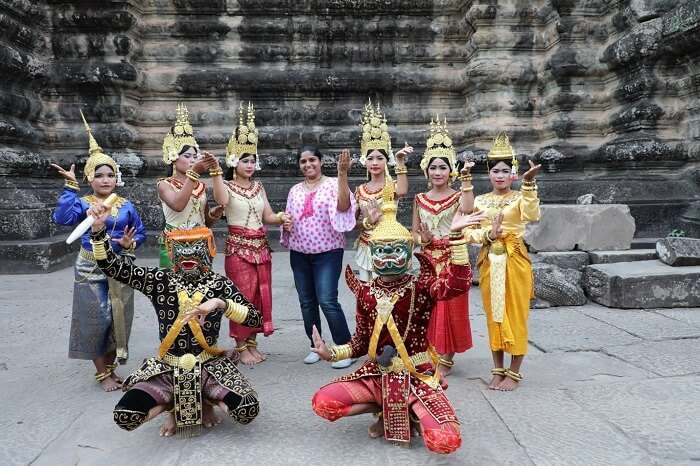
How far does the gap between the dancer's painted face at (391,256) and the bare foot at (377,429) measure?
0.84 m

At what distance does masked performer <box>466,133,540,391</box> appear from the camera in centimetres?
359

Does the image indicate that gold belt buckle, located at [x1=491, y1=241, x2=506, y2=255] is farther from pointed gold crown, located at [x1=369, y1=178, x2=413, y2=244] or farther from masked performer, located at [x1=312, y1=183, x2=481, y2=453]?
pointed gold crown, located at [x1=369, y1=178, x2=413, y2=244]

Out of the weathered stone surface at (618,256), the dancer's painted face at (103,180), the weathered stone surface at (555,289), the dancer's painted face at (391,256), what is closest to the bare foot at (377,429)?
the dancer's painted face at (391,256)

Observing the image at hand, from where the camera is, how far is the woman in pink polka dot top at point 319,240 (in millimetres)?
4242

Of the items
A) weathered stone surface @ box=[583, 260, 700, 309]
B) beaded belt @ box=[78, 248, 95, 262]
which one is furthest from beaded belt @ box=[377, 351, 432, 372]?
weathered stone surface @ box=[583, 260, 700, 309]

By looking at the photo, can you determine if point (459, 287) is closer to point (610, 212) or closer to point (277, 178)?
point (610, 212)

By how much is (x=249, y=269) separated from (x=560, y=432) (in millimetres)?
2579

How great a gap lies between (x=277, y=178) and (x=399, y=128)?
2445 mm

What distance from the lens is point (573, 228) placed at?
639cm

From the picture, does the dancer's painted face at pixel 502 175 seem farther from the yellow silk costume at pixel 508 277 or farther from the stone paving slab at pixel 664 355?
the stone paving slab at pixel 664 355

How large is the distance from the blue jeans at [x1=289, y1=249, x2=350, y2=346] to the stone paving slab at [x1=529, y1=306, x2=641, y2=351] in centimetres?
172

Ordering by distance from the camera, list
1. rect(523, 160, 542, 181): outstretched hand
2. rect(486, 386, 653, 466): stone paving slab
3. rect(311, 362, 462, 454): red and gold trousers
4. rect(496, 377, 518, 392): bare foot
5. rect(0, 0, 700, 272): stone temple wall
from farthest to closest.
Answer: rect(0, 0, 700, 272): stone temple wall
rect(496, 377, 518, 392): bare foot
rect(523, 160, 542, 181): outstretched hand
rect(311, 362, 462, 454): red and gold trousers
rect(486, 386, 653, 466): stone paving slab

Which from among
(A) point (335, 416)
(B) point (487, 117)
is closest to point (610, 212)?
(B) point (487, 117)

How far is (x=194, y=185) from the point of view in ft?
12.5
